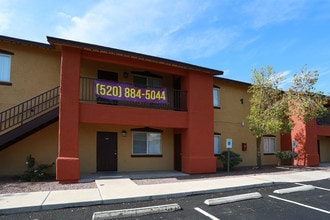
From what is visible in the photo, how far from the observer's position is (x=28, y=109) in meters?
11.7

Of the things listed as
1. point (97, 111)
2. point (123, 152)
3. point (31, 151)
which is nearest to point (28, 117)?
point (31, 151)

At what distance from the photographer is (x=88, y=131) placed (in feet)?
44.0

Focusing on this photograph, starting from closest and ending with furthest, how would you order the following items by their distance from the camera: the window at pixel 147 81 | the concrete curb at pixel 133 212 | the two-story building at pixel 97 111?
the concrete curb at pixel 133 212, the two-story building at pixel 97 111, the window at pixel 147 81

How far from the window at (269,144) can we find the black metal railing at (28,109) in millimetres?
14623

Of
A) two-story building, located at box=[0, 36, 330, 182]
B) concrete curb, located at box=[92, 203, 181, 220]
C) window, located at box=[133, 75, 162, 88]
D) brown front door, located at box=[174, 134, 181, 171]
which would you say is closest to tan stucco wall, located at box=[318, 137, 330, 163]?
two-story building, located at box=[0, 36, 330, 182]

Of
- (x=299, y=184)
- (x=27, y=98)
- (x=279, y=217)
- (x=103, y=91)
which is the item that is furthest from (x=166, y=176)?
(x=27, y=98)

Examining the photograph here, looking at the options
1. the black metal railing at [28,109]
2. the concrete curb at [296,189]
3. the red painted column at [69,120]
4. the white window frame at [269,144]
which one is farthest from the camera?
the white window frame at [269,144]

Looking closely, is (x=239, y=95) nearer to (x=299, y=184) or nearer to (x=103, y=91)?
(x=299, y=184)

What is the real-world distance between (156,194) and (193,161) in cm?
537

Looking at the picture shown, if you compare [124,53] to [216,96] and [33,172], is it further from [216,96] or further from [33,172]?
[216,96]

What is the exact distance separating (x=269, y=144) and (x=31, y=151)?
52.1 ft

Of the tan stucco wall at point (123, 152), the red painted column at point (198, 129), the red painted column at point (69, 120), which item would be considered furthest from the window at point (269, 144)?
the red painted column at point (69, 120)

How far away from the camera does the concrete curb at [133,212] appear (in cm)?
634

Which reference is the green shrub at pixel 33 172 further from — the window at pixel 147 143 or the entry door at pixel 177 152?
the entry door at pixel 177 152
